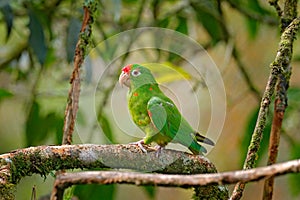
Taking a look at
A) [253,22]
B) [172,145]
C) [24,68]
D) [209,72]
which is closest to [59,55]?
[24,68]

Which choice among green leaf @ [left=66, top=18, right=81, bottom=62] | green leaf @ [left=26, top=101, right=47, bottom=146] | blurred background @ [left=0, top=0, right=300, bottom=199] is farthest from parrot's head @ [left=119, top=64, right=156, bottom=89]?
green leaf @ [left=26, top=101, right=47, bottom=146]

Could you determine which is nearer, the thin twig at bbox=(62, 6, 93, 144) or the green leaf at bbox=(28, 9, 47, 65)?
the thin twig at bbox=(62, 6, 93, 144)

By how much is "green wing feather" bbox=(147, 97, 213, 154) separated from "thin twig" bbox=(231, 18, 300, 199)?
64mm

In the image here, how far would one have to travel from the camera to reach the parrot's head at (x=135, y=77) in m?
0.78

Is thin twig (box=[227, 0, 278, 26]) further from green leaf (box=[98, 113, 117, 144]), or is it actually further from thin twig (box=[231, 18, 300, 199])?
thin twig (box=[231, 18, 300, 199])

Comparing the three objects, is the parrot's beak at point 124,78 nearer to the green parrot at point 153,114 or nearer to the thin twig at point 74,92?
the green parrot at point 153,114

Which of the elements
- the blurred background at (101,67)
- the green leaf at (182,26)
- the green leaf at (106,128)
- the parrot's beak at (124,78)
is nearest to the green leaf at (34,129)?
the blurred background at (101,67)

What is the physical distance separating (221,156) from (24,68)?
1079 millimetres

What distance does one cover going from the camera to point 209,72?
1548 millimetres

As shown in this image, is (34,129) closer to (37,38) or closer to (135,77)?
(37,38)

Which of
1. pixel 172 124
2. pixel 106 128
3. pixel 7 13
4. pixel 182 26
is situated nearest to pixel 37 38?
pixel 7 13

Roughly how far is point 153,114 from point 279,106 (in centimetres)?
23

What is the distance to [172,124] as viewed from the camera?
775 millimetres

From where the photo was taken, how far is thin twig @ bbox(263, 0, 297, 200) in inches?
33.5
